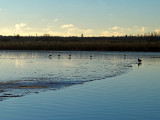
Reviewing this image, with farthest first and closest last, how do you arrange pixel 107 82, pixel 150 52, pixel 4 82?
pixel 150 52 → pixel 107 82 → pixel 4 82

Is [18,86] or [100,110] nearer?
[100,110]

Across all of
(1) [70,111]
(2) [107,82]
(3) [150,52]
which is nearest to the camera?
(1) [70,111]


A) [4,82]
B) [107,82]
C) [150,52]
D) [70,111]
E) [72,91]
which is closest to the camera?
[70,111]

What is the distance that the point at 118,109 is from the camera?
10.2 metres

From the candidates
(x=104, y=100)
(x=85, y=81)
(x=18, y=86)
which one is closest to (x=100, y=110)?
(x=104, y=100)

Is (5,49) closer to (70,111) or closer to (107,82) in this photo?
(107,82)

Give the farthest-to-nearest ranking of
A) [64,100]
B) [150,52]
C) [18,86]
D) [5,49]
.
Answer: [5,49], [150,52], [18,86], [64,100]

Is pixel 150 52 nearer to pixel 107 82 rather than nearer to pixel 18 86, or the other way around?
pixel 107 82

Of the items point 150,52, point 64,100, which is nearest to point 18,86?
point 64,100

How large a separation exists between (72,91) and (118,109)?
355 cm

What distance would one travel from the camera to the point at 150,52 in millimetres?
49438

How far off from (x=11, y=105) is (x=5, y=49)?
44064 millimetres

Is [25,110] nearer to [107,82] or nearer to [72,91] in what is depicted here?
[72,91]

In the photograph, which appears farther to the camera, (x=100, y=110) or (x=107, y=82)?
(x=107, y=82)
